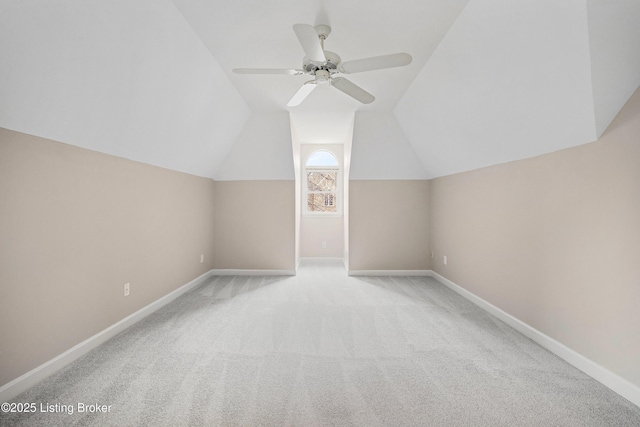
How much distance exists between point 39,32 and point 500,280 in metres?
4.05

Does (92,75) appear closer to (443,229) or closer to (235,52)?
(235,52)

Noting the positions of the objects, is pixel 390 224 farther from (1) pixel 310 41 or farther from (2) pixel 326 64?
(1) pixel 310 41

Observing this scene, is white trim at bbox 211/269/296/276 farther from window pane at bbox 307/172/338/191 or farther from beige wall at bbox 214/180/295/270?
window pane at bbox 307/172/338/191

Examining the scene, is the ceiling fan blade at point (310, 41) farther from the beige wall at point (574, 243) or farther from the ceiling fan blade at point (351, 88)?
the beige wall at point (574, 243)

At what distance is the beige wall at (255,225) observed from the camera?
502 cm

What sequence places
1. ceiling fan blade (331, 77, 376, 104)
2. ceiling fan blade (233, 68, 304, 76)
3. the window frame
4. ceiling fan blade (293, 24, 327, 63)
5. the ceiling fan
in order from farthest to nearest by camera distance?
the window frame, ceiling fan blade (331, 77, 376, 104), ceiling fan blade (233, 68, 304, 76), the ceiling fan, ceiling fan blade (293, 24, 327, 63)

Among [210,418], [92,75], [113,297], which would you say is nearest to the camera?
[210,418]

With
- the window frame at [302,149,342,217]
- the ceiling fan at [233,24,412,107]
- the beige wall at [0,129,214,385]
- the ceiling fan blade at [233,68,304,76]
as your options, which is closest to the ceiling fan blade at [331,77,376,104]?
the ceiling fan at [233,24,412,107]

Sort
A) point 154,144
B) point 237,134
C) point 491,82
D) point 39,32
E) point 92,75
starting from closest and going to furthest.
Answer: point 39,32 < point 92,75 < point 491,82 < point 154,144 < point 237,134

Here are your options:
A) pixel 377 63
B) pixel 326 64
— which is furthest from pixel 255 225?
pixel 377 63

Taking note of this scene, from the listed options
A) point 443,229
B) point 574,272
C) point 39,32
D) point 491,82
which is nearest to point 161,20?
point 39,32

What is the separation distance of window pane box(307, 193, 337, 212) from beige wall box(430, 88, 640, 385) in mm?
3359

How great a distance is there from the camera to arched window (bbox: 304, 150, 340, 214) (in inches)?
250

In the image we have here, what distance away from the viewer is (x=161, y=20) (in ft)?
6.79
